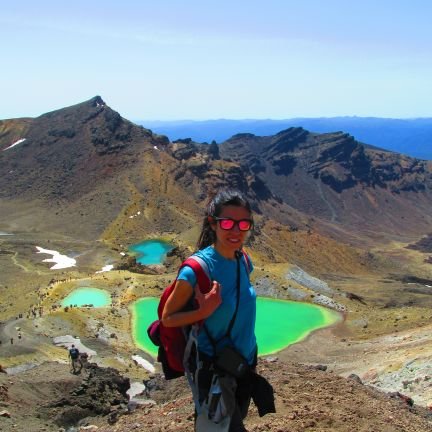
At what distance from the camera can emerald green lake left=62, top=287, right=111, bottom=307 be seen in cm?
4381

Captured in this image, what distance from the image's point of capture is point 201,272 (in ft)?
21.9

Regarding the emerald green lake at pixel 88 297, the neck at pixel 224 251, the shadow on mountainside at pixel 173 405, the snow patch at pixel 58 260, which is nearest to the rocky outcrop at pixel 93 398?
the shadow on mountainside at pixel 173 405

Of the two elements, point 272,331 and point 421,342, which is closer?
point 421,342

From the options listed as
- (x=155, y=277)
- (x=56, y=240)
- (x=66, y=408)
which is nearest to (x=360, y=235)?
(x=56, y=240)

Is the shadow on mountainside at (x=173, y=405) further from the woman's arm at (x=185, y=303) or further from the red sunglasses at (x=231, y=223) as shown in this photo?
the red sunglasses at (x=231, y=223)

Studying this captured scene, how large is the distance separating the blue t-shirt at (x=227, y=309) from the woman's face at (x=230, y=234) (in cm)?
9

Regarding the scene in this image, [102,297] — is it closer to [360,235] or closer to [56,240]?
[56,240]

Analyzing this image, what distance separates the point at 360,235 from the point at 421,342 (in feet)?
535

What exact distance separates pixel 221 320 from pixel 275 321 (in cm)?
3437

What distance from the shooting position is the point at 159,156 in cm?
12369

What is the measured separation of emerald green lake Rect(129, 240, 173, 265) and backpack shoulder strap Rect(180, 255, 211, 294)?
6472 centimetres

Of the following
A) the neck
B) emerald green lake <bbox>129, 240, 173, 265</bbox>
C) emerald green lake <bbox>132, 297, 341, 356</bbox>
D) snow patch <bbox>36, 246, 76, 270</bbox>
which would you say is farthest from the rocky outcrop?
snow patch <bbox>36, 246, 76, 270</bbox>

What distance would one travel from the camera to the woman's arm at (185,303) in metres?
6.46

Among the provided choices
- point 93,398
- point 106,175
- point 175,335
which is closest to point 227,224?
point 175,335
